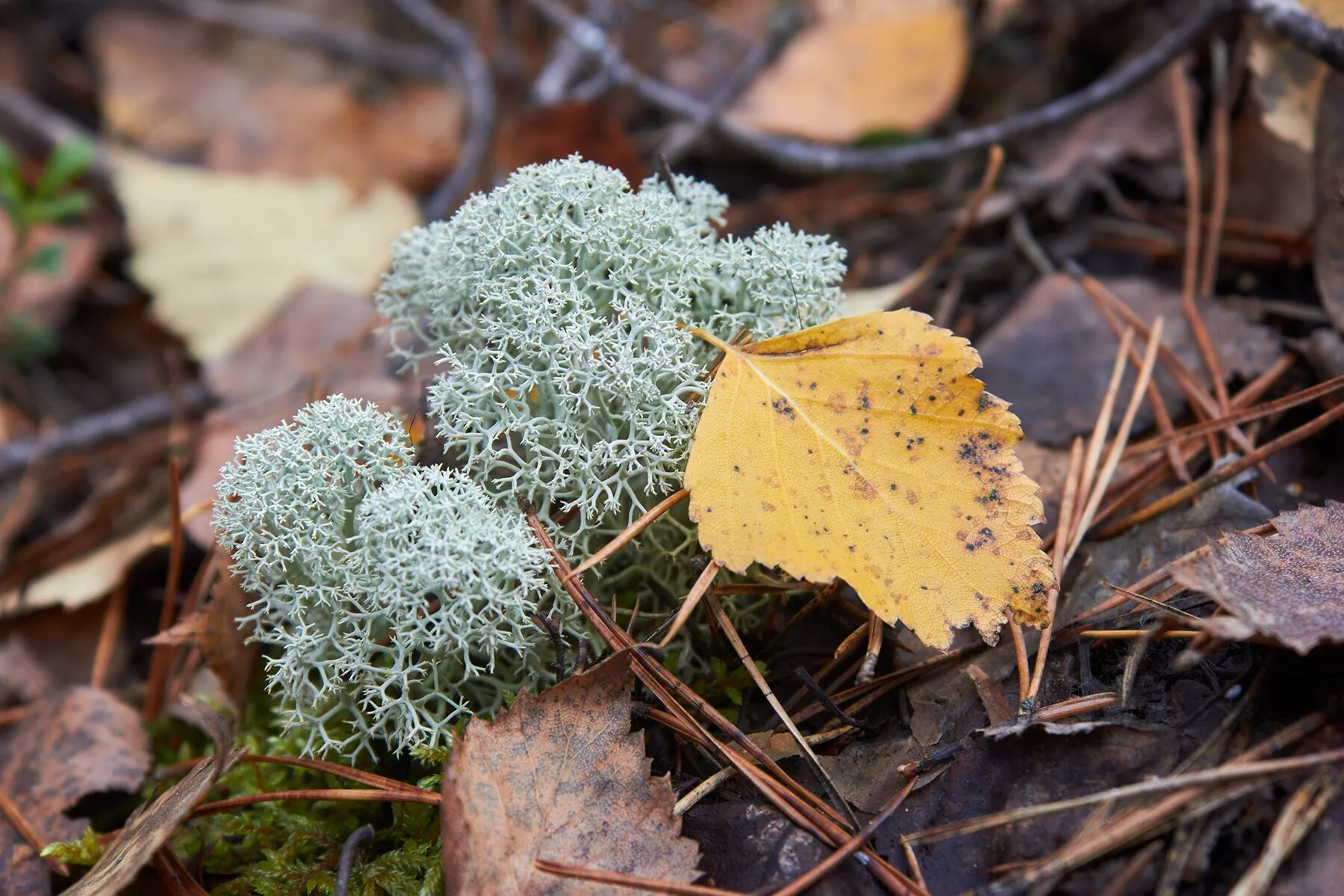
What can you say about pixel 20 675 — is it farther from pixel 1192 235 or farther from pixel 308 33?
pixel 1192 235

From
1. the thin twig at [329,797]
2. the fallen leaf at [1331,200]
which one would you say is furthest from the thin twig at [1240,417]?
the thin twig at [329,797]

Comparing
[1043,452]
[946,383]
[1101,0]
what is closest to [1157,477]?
[1043,452]

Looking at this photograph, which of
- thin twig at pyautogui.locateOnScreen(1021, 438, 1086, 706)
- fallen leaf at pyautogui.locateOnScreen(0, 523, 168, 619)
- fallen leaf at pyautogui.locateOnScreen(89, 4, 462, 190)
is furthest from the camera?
Answer: fallen leaf at pyautogui.locateOnScreen(89, 4, 462, 190)

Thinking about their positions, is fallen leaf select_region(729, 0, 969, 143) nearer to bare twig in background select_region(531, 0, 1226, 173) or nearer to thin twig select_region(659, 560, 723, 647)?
bare twig in background select_region(531, 0, 1226, 173)

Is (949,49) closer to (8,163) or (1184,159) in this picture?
(1184,159)

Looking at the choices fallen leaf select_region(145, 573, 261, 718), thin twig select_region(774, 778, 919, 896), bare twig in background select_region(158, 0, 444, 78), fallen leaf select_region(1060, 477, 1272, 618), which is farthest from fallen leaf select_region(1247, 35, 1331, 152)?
bare twig in background select_region(158, 0, 444, 78)

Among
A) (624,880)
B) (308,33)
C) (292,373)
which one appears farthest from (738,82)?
(624,880)

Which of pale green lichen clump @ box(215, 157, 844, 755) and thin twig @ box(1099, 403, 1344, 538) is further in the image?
thin twig @ box(1099, 403, 1344, 538)
